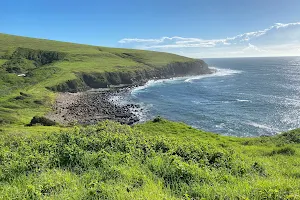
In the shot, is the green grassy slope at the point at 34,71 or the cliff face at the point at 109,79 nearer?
the green grassy slope at the point at 34,71

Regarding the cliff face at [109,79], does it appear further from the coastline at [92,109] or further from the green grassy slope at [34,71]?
the coastline at [92,109]

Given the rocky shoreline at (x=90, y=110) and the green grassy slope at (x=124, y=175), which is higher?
the green grassy slope at (x=124, y=175)

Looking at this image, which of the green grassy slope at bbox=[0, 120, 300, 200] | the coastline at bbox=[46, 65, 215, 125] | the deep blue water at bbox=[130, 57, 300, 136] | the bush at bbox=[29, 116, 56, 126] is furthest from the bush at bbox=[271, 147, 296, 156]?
the bush at bbox=[29, 116, 56, 126]

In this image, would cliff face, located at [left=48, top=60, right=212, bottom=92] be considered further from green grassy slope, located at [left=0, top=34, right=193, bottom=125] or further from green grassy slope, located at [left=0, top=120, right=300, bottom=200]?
green grassy slope, located at [left=0, top=120, right=300, bottom=200]

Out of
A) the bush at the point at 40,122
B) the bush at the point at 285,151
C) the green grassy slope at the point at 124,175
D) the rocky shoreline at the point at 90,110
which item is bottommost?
the rocky shoreline at the point at 90,110

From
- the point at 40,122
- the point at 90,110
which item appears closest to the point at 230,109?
the point at 90,110

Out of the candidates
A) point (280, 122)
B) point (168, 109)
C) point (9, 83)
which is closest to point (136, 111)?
point (168, 109)

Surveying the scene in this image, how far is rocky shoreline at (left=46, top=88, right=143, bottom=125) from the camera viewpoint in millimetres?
69375

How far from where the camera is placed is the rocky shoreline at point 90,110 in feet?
228

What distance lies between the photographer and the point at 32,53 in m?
168

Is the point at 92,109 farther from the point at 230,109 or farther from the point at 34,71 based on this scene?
the point at 34,71

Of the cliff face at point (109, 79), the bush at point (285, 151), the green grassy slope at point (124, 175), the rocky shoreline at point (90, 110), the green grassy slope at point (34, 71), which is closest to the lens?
the green grassy slope at point (124, 175)

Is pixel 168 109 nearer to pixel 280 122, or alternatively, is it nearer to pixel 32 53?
pixel 280 122

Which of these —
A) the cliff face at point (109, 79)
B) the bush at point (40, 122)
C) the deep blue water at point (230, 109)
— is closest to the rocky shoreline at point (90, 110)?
the bush at point (40, 122)
